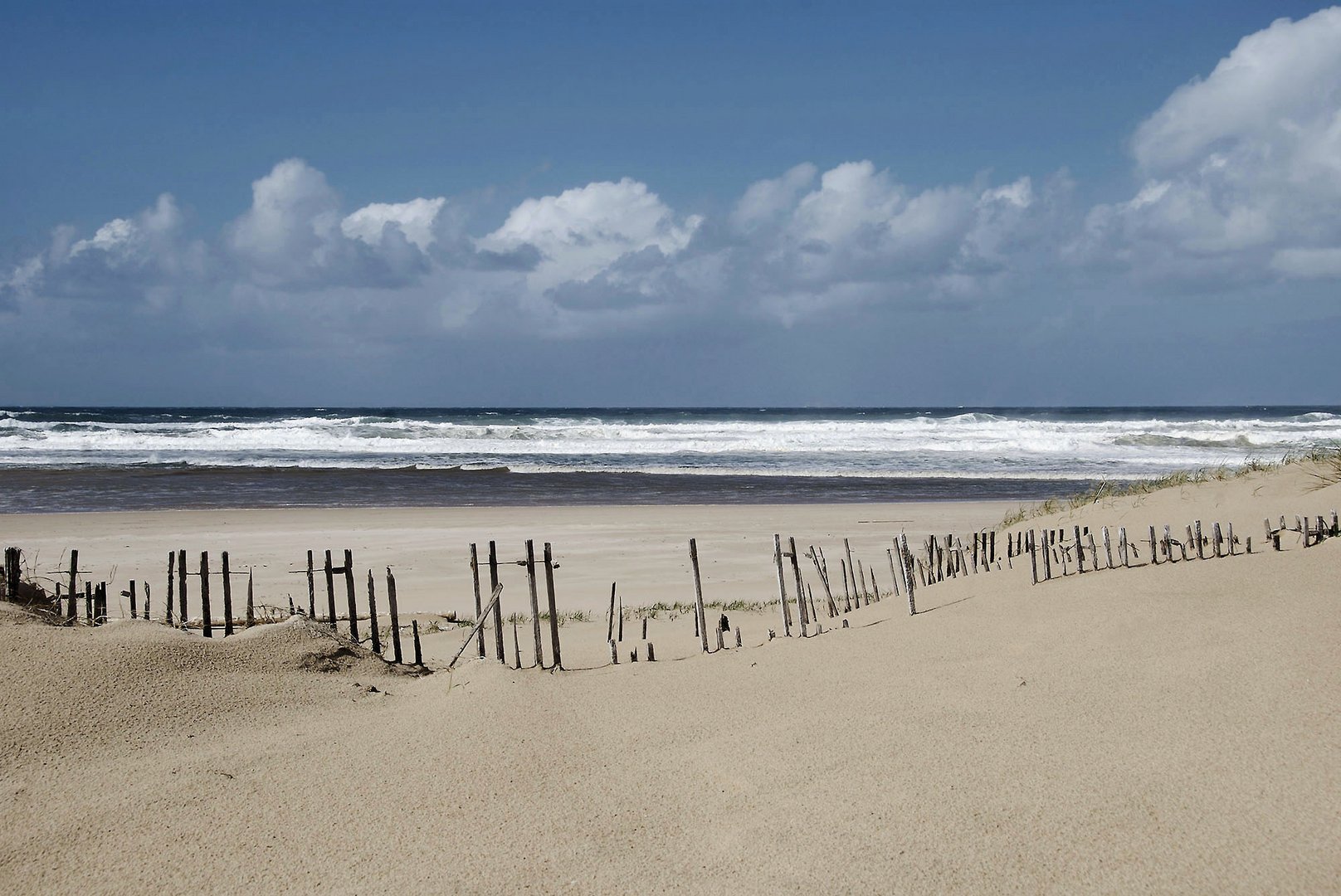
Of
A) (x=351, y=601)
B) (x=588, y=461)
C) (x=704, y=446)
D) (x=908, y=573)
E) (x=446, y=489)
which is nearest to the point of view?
(x=351, y=601)

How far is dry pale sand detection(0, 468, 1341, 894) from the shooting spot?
366 centimetres

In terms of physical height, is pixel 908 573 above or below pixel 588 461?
below

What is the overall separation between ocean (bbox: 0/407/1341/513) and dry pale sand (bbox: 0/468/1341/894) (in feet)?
51.6

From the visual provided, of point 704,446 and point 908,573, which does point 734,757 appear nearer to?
point 908,573

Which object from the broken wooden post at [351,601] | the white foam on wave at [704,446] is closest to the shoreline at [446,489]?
the white foam on wave at [704,446]

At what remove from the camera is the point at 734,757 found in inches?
183

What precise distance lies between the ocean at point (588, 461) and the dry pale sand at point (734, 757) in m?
15.7

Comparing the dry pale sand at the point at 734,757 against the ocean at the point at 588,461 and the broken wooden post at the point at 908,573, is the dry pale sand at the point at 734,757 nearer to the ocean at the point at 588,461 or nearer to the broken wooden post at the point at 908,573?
the broken wooden post at the point at 908,573

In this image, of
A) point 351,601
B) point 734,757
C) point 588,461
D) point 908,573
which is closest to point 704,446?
point 588,461

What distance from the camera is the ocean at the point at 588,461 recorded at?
2344 cm

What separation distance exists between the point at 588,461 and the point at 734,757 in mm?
31741

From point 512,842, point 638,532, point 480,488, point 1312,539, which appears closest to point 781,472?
point 480,488

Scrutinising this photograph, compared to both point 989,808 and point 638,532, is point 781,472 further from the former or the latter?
point 989,808

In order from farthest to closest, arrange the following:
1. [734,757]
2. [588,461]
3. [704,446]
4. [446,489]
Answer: [704,446] < [588,461] < [446,489] < [734,757]
